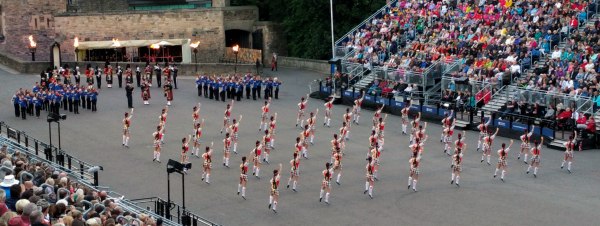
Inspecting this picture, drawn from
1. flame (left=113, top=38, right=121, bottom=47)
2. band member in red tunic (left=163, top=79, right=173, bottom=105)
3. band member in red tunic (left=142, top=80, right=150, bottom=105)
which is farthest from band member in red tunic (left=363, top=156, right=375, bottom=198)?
flame (left=113, top=38, right=121, bottom=47)

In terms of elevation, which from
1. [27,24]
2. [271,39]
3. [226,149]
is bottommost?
[226,149]

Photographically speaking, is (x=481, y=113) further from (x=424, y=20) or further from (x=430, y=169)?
(x=424, y=20)

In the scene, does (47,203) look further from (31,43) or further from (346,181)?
(31,43)

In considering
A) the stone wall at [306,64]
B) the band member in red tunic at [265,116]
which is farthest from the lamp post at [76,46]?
the band member in red tunic at [265,116]

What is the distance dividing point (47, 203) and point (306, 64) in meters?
43.2

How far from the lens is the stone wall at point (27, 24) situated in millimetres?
59625

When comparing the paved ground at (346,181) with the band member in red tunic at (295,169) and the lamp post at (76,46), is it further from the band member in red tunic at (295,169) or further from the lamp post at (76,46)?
the lamp post at (76,46)

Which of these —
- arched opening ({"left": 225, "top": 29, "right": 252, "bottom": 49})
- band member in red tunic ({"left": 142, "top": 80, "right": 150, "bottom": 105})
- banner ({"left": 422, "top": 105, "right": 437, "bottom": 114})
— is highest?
arched opening ({"left": 225, "top": 29, "right": 252, "bottom": 49})

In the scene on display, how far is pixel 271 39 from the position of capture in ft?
201

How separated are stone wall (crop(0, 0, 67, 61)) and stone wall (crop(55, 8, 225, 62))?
165cm

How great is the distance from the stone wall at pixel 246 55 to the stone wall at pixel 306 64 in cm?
240

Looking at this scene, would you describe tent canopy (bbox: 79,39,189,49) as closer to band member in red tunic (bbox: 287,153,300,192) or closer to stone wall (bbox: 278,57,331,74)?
stone wall (bbox: 278,57,331,74)

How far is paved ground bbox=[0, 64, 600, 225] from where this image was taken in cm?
2514

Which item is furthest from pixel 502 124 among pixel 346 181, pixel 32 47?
pixel 32 47
